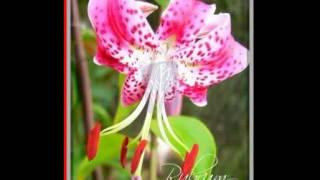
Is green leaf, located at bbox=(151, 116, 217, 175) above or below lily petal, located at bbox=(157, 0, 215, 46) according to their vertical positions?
below

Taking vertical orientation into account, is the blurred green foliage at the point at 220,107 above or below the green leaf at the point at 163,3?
below

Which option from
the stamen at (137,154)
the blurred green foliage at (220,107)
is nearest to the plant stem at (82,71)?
the blurred green foliage at (220,107)

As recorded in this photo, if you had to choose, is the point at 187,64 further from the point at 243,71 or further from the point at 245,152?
the point at 245,152

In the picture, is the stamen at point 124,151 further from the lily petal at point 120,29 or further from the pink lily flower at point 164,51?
the lily petal at point 120,29

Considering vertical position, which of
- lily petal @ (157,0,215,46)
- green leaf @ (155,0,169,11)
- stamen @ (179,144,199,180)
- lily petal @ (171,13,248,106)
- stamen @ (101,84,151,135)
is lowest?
stamen @ (179,144,199,180)

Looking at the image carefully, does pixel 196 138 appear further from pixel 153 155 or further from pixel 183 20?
pixel 183 20

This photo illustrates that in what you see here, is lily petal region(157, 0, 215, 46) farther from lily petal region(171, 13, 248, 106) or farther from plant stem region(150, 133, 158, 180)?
plant stem region(150, 133, 158, 180)

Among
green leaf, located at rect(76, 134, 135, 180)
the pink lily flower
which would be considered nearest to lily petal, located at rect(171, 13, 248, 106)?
the pink lily flower

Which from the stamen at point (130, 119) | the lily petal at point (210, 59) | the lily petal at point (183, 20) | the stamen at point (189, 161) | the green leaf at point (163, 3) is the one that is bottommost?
the stamen at point (189, 161)
